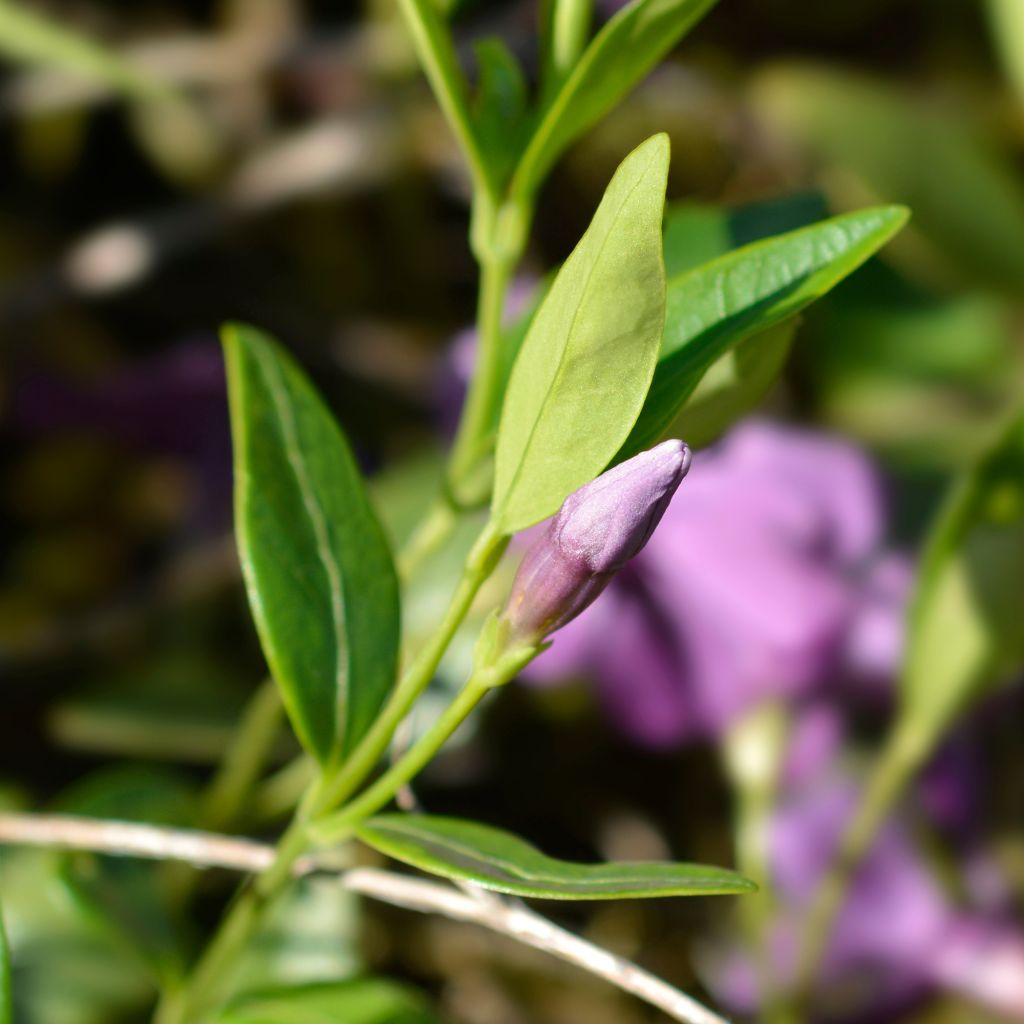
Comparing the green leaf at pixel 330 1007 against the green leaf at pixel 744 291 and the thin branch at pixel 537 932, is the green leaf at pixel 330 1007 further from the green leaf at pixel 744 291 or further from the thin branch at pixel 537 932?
the green leaf at pixel 744 291


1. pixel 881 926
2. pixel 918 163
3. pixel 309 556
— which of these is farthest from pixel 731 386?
pixel 918 163

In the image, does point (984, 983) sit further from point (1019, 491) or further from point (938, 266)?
point (938, 266)

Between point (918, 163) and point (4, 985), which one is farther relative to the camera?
point (918, 163)

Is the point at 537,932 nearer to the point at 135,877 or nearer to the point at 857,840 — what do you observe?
the point at 135,877

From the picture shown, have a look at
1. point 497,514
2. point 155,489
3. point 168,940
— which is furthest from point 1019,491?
point 155,489

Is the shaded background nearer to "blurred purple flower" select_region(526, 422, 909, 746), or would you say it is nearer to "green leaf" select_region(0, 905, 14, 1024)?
"blurred purple flower" select_region(526, 422, 909, 746)

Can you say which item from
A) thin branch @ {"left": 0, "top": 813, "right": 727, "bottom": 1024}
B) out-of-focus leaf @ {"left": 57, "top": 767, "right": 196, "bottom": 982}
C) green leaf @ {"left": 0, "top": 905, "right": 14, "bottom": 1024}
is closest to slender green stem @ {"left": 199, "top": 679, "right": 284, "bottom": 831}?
out-of-focus leaf @ {"left": 57, "top": 767, "right": 196, "bottom": 982}
